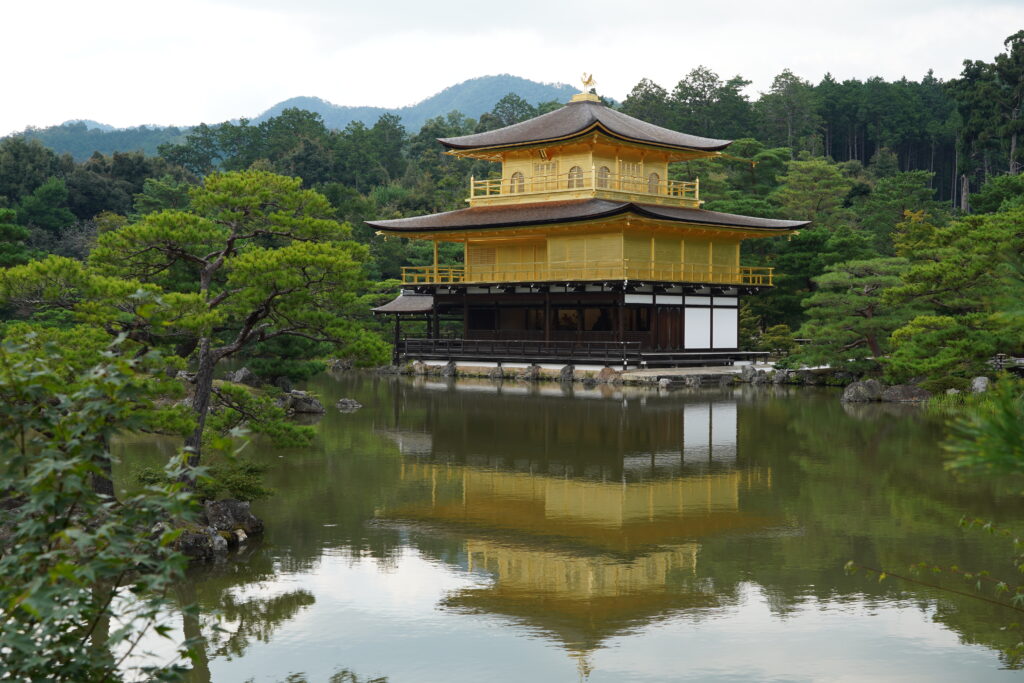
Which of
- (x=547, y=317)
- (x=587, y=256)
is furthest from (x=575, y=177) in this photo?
(x=547, y=317)

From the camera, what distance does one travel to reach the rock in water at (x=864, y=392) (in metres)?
A: 28.4

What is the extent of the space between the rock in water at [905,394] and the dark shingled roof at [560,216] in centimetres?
1096

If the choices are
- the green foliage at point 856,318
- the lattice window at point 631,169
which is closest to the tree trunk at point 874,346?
the green foliage at point 856,318

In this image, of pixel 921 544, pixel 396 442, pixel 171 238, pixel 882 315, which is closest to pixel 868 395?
pixel 882 315

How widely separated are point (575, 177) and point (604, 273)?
6.23 meters

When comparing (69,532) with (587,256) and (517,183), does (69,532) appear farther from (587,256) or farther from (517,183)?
(517,183)

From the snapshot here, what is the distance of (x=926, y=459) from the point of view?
707 inches

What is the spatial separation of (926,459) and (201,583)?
12894 mm

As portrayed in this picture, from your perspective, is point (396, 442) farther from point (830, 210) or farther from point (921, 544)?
point (830, 210)

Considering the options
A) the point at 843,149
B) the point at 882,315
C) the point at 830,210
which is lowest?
the point at 882,315

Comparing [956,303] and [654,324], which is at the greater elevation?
[956,303]

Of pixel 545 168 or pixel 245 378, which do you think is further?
pixel 545 168

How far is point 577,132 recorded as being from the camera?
39406mm

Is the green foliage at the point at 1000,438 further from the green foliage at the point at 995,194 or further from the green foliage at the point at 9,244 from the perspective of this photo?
the green foliage at the point at 995,194
